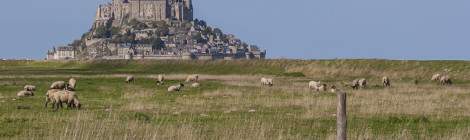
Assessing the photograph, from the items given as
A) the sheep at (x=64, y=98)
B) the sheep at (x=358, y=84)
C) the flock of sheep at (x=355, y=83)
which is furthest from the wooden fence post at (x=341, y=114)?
the sheep at (x=358, y=84)

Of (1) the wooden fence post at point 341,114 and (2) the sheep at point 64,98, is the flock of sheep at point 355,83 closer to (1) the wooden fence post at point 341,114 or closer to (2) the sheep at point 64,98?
(2) the sheep at point 64,98

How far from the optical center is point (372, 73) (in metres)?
76.1

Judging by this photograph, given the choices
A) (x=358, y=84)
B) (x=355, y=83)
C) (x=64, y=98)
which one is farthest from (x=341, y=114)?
(x=358, y=84)

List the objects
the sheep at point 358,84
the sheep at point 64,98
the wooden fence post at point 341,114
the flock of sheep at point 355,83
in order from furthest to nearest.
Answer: the sheep at point 358,84, the flock of sheep at point 355,83, the sheep at point 64,98, the wooden fence post at point 341,114

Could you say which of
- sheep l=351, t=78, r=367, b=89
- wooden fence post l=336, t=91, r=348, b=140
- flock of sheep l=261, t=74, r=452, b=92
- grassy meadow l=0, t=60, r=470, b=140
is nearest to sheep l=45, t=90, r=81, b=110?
grassy meadow l=0, t=60, r=470, b=140

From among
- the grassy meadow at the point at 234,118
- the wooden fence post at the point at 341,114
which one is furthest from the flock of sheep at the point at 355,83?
the wooden fence post at the point at 341,114

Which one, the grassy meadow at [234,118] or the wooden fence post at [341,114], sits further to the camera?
the grassy meadow at [234,118]

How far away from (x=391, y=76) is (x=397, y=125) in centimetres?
→ 4888

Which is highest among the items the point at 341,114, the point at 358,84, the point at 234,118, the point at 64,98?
the point at 341,114

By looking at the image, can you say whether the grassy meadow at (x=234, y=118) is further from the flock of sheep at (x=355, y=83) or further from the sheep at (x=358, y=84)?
the sheep at (x=358, y=84)

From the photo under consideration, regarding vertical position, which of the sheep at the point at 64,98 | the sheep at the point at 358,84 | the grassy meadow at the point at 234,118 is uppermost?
the sheep at the point at 64,98

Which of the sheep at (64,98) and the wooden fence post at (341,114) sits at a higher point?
the wooden fence post at (341,114)

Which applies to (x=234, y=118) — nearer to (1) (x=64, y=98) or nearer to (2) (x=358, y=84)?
(1) (x=64, y=98)

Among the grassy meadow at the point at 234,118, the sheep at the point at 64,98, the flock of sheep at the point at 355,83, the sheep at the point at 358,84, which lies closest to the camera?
the grassy meadow at the point at 234,118
